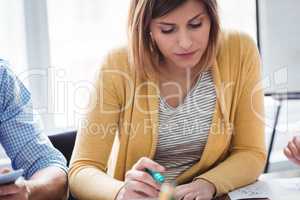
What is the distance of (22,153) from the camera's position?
54.9 inches

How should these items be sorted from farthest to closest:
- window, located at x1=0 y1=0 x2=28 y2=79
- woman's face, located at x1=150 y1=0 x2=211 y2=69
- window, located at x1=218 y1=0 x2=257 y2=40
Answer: window, located at x1=218 y1=0 x2=257 y2=40 → window, located at x1=0 y1=0 x2=28 y2=79 → woman's face, located at x1=150 y1=0 x2=211 y2=69

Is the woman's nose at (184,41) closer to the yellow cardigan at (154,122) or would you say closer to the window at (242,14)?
the yellow cardigan at (154,122)

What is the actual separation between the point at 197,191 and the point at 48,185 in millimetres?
382

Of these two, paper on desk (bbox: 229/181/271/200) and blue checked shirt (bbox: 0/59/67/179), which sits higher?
blue checked shirt (bbox: 0/59/67/179)

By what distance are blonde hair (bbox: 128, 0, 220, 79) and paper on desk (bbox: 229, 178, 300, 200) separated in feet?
1.25

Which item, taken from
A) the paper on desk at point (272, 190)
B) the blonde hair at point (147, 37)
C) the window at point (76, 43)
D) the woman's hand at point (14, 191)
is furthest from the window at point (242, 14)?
the woman's hand at point (14, 191)

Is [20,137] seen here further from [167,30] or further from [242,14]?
[242,14]

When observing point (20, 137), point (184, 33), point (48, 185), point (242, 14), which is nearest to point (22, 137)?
point (20, 137)

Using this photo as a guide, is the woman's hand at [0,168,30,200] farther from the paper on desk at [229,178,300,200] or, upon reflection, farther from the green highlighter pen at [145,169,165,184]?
the paper on desk at [229,178,300,200]

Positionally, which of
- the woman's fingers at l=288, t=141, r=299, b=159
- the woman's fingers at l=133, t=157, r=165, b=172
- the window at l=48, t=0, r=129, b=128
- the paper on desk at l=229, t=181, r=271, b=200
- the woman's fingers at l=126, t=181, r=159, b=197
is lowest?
the paper on desk at l=229, t=181, r=271, b=200

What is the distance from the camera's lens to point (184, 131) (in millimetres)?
1434

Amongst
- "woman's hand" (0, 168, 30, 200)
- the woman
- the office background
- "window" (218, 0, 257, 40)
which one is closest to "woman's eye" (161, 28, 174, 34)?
the woman

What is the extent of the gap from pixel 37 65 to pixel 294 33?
51.8 inches

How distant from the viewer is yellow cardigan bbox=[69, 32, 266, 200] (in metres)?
1.36
